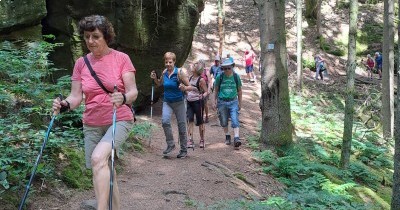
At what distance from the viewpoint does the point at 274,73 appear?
10289 millimetres

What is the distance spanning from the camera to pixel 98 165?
12.4 ft

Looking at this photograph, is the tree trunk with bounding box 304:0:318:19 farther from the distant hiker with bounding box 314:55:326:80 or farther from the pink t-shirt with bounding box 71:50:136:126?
the pink t-shirt with bounding box 71:50:136:126

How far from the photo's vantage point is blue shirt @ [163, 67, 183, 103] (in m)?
7.98

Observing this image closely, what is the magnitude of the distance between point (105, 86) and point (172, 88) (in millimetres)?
3983

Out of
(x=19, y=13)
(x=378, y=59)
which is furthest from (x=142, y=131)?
(x=378, y=59)

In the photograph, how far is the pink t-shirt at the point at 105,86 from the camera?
407 centimetres

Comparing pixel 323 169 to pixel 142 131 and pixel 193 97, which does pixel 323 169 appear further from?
pixel 142 131

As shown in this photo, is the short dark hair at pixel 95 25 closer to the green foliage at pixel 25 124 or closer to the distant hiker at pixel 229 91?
the green foliage at pixel 25 124

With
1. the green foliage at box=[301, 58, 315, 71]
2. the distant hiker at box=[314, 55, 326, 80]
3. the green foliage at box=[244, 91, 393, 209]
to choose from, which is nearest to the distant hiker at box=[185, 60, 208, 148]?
the green foliage at box=[244, 91, 393, 209]

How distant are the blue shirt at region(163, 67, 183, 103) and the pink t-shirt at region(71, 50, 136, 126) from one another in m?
3.82

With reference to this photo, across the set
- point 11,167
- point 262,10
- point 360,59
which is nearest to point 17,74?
point 11,167

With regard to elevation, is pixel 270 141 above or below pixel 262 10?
below

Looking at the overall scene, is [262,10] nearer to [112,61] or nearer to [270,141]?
[270,141]

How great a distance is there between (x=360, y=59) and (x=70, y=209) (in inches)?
1084
